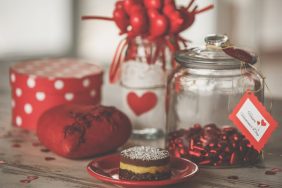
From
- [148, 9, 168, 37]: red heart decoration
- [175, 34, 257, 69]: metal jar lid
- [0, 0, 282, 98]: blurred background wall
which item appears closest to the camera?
[175, 34, 257, 69]: metal jar lid

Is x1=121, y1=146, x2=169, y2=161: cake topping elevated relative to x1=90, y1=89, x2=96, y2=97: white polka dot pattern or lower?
lower

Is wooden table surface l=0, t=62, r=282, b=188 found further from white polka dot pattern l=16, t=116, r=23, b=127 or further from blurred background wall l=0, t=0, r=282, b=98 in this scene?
blurred background wall l=0, t=0, r=282, b=98

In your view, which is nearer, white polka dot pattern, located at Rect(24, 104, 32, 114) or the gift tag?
the gift tag

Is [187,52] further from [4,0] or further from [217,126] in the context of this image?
[4,0]

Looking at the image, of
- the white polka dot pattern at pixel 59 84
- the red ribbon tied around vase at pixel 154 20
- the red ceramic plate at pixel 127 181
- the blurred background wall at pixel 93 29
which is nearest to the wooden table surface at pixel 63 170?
the red ceramic plate at pixel 127 181

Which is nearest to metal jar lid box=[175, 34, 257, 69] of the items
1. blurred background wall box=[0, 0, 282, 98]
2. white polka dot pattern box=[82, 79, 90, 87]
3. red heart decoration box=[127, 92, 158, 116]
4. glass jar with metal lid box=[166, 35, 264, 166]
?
glass jar with metal lid box=[166, 35, 264, 166]

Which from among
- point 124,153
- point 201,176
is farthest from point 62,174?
point 201,176

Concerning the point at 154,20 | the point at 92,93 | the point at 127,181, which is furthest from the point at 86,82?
the point at 127,181
